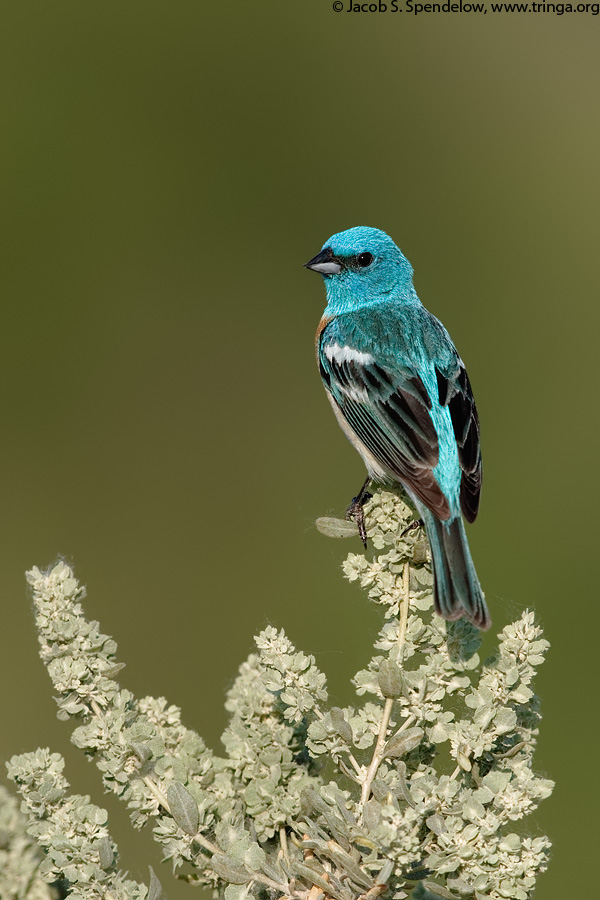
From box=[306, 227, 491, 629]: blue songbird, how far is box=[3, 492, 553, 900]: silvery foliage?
0.38 m

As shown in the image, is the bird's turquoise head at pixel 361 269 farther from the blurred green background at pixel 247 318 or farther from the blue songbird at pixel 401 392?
the blurred green background at pixel 247 318

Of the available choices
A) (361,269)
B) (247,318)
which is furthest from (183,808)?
(247,318)

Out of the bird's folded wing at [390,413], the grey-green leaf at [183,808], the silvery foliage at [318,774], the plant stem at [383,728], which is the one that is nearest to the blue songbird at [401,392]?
the bird's folded wing at [390,413]

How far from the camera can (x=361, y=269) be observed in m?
3.22

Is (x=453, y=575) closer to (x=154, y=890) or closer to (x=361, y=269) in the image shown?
(x=154, y=890)

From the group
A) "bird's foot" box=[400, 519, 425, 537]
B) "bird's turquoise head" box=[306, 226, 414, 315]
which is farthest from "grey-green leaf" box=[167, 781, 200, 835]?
"bird's turquoise head" box=[306, 226, 414, 315]

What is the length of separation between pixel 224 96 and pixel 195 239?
0.88m

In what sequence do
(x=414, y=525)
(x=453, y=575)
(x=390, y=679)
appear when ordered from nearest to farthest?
(x=390, y=679), (x=453, y=575), (x=414, y=525)

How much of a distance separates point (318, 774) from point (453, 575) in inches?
16.9

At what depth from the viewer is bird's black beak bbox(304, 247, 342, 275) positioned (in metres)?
3.24

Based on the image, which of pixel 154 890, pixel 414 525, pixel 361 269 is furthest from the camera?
pixel 361 269

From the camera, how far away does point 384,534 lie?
1.67 metres

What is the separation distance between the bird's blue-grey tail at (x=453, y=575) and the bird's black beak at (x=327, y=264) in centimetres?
131

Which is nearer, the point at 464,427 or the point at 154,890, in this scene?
the point at 154,890
